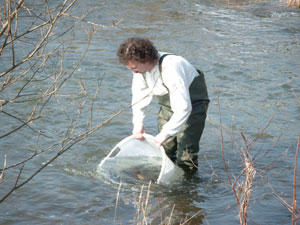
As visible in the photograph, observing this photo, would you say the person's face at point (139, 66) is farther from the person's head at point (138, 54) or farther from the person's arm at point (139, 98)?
the person's arm at point (139, 98)

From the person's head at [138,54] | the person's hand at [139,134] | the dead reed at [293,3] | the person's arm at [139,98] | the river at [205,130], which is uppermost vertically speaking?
the person's head at [138,54]

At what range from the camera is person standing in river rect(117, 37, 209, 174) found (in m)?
4.02

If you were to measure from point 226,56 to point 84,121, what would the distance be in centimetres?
450

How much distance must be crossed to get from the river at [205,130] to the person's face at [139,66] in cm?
28

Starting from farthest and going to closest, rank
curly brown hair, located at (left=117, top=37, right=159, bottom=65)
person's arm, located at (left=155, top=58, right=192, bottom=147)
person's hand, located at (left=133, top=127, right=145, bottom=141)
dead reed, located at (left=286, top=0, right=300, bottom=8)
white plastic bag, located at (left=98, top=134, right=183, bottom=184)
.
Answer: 1. dead reed, located at (left=286, top=0, right=300, bottom=8)
2. white plastic bag, located at (left=98, top=134, right=183, bottom=184)
3. person's hand, located at (left=133, top=127, right=145, bottom=141)
4. person's arm, located at (left=155, top=58, right=192, bottom=147)
5. curly brown hair, located at (left=117, top=37, right=159, bottom=65)

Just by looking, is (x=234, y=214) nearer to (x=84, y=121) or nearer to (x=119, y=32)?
(x=84, y=121)

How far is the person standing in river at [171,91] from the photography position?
4.02m

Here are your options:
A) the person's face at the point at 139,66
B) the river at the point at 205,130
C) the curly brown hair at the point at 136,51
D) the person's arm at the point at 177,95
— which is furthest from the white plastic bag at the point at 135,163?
the curly brown hair at the point at 136,51

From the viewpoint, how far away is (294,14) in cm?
1550

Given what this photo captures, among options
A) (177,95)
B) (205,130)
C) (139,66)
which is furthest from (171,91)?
(205,130)

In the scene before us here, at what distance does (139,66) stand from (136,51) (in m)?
0.15

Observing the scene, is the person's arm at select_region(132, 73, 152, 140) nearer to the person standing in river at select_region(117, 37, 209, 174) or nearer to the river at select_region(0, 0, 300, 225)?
the person standing in river at select_region(117, 37, 209, 174)

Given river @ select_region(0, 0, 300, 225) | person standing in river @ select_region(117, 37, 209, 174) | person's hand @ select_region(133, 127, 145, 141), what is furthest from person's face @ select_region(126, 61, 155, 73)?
person's hand @ select_region(133, 127, 145, 141)

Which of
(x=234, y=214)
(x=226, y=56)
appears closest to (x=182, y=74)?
(x=234, y=214)
